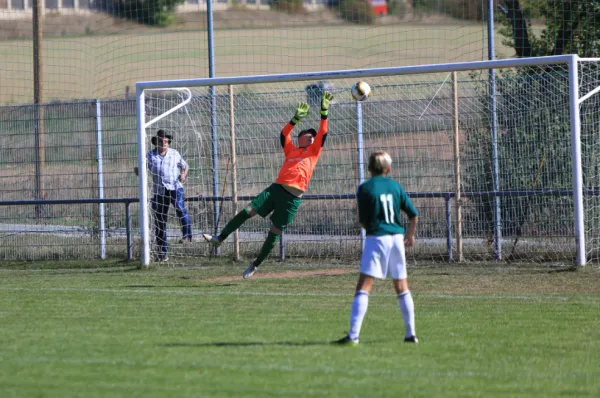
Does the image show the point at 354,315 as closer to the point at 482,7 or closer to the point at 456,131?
the point at 456,131

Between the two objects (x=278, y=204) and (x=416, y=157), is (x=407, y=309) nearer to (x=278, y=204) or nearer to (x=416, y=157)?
(x=278, y=204)

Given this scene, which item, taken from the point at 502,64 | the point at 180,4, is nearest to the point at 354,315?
the point at 502,64

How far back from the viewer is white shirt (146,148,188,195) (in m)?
16.7

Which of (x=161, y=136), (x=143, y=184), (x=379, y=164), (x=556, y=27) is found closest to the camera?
(x=379, y=164)

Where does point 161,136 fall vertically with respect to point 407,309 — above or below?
above

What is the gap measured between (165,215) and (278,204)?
3322mm

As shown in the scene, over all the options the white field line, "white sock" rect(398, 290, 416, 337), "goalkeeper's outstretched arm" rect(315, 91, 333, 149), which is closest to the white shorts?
"white sock" rect(398, 290, 416, 337)

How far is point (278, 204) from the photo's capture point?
1406cm

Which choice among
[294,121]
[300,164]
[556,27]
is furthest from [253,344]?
[556,27]

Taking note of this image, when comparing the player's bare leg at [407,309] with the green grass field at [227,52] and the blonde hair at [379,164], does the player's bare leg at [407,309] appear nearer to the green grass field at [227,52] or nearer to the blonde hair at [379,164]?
the blonde hair at [379,164]

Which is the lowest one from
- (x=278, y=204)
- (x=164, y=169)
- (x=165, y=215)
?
(x=165, y=215)

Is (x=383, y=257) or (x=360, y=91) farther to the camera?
(x=360, y=91)

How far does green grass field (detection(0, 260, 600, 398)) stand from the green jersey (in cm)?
105

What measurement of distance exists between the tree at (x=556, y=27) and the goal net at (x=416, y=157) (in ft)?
3.51
